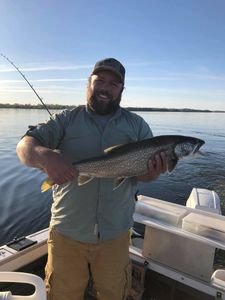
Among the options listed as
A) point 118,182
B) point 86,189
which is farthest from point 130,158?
point 86,189

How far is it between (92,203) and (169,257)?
161 cm

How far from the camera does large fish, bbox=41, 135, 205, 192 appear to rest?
117 inches

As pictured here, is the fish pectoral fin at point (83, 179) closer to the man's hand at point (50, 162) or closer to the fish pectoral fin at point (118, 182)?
the man's hand at point (50, 162)

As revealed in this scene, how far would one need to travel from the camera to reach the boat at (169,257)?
3910 millimetres

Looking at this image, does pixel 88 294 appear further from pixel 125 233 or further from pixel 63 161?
pixel 63 161

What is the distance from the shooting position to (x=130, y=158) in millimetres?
3033

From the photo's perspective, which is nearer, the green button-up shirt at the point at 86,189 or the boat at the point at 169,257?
the green button-up shirt at the point at 86,189

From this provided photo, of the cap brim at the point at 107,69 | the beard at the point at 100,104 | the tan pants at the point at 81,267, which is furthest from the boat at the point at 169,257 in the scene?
the cap brim at the point at 107,69

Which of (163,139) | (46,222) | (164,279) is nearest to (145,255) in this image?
(164,279)

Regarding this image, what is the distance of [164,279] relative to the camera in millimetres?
4254

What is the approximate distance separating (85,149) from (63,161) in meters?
0.38

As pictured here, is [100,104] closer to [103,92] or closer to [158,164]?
[103,92]

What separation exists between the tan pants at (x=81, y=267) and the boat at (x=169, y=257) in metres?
0.92

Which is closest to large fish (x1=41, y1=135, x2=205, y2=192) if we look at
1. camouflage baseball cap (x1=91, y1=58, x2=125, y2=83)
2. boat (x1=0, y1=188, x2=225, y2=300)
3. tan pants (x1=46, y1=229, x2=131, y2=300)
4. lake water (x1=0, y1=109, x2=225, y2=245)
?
tan pants (x1=46, y1=229, x2=131, y2=300)
